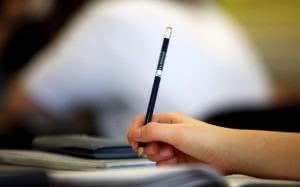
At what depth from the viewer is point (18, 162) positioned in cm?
113

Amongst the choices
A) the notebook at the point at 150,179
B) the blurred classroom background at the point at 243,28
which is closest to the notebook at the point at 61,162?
the notebook at the point at 150,179

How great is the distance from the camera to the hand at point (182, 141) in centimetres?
96

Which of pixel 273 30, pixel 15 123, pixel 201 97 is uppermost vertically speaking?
pixel 273 30

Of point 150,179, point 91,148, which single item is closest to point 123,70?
point 91,148

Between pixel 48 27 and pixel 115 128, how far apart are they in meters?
0.63

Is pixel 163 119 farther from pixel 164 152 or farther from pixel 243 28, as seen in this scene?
pixel 243 28

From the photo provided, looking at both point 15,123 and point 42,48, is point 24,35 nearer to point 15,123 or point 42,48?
point 42,48

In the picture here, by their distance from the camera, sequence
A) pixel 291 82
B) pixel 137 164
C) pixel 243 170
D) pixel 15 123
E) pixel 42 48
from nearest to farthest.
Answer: pixel 243 170, pixel 137 164, pixel 15 123, pixel 42 48, pixel 291 82

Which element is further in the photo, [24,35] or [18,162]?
[24,35]

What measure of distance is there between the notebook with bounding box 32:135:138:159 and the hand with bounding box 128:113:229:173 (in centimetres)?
13

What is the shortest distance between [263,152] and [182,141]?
0.39 ft

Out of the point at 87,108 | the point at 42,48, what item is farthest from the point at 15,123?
the point at 42,48

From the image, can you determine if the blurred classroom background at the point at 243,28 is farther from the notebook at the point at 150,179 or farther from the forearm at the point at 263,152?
the notebook at the point at 150,179

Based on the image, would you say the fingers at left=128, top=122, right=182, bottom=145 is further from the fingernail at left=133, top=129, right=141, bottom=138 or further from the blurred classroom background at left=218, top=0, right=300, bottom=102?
the blurred classroom background at left=218, top=0, right=300, bottom=102
